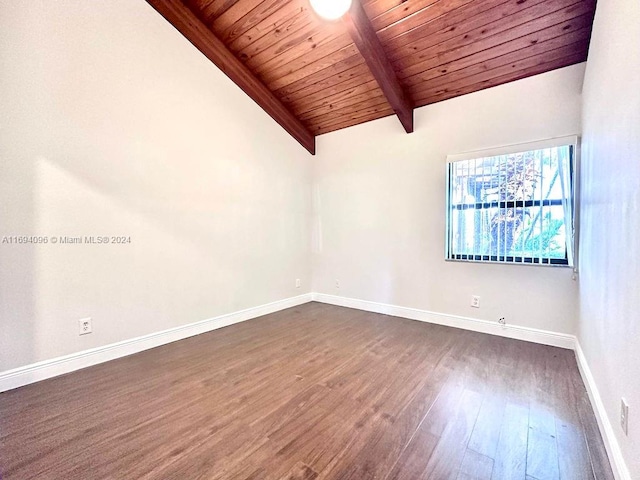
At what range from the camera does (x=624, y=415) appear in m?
1.13

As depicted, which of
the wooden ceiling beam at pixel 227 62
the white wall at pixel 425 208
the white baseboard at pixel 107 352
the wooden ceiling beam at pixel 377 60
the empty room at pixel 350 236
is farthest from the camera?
the wooden ceiling beam at pixel 227 62

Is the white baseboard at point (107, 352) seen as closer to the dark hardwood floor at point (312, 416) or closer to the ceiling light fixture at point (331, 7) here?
the dark hardwood floor at point (312, 416)

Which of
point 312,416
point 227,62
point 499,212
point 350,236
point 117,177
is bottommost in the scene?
point 312,416

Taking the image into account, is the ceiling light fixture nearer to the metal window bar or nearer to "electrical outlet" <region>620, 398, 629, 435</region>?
the metal window bar

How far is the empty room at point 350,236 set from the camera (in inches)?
53.6

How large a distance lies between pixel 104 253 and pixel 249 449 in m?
1.96

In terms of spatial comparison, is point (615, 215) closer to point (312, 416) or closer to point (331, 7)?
Answer: point (312, 416)

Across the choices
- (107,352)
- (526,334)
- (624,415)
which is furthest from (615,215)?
(107,352)

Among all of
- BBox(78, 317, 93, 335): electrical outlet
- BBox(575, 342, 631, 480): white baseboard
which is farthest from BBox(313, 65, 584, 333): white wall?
BBox(78, 317, 93, 335): electrical outlet

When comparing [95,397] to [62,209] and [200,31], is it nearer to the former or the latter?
[62,209]

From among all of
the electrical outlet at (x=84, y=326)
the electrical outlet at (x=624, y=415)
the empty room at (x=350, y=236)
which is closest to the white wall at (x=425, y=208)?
the empty room at (x=350, y=236)

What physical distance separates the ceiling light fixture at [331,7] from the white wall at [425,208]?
59.0 inches

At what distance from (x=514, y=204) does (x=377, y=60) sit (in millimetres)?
1885

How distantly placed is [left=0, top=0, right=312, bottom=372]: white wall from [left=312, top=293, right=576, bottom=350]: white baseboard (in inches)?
52.7
